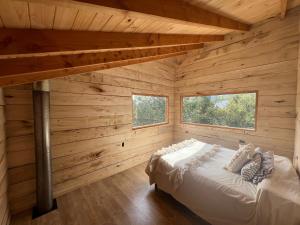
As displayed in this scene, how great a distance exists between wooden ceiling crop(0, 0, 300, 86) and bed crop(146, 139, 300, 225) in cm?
185

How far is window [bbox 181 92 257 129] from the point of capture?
121 inches

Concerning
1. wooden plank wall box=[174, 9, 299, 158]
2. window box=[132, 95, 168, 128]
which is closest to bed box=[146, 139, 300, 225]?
wooden plank wall box=[174, 9, 299, 158]

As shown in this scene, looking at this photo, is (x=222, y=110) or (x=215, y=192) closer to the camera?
(x=215, y=192)

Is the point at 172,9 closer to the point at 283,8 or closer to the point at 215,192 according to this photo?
the point at 215,192

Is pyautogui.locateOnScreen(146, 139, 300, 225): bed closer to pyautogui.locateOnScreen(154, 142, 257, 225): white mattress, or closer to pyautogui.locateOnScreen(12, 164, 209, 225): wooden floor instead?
pyautogui.locateOnScreen(154, 142, 257, 225): white mattress

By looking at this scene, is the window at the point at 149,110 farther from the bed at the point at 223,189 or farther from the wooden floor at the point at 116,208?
the wooden floor at the point at 116,208

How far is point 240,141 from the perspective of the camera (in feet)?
10.1

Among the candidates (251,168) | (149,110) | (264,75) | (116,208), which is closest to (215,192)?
(251,168)

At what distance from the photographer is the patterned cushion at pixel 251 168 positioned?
1.78 metres

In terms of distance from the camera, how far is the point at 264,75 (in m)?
2.79

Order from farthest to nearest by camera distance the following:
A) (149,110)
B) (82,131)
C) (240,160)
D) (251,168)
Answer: (149,110) → (82,131) → (240,160) → (251,168)

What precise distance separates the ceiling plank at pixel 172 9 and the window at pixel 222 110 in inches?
70.9

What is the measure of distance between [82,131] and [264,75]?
3.79 m

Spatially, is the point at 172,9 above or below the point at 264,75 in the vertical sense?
above
